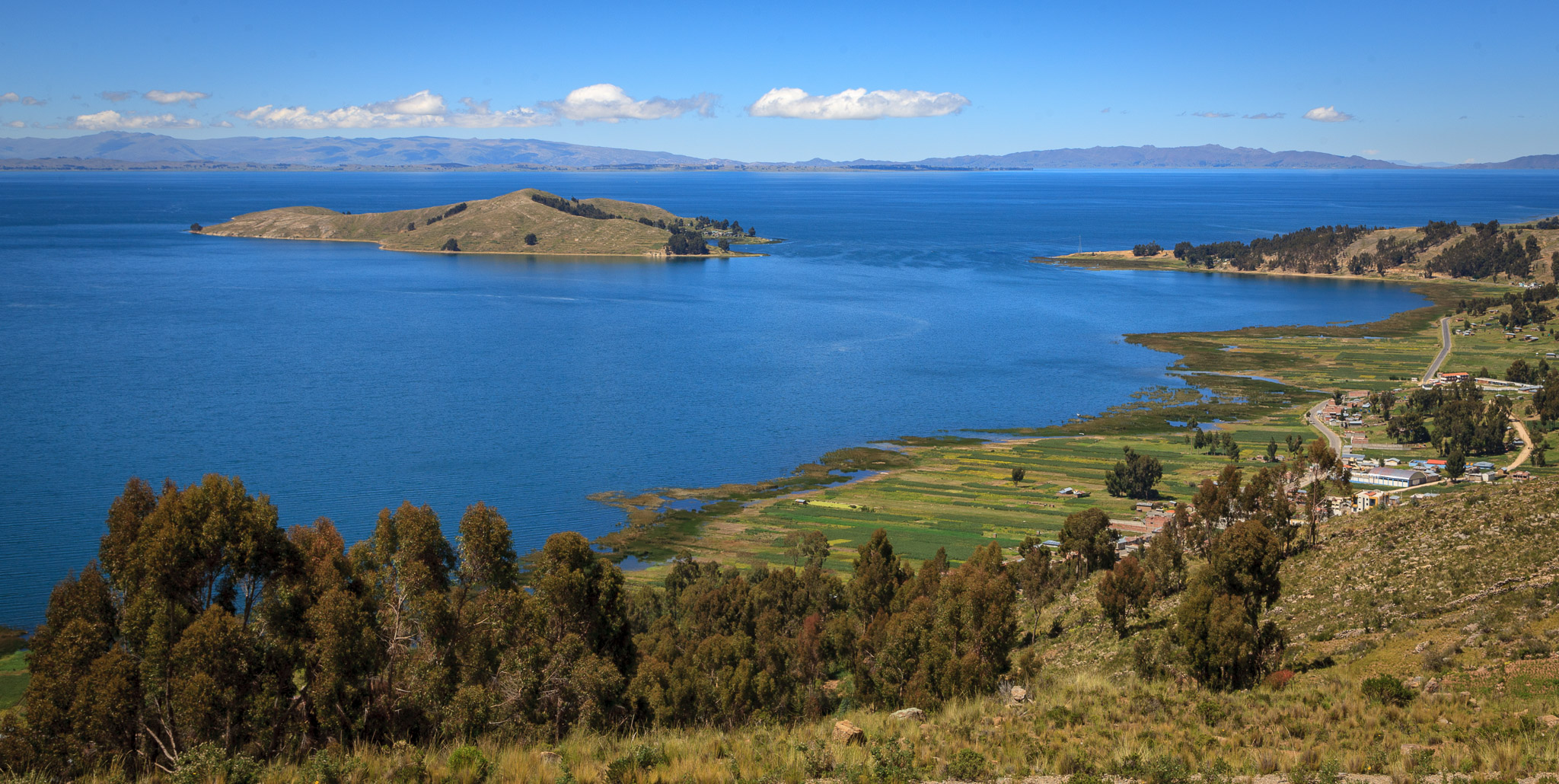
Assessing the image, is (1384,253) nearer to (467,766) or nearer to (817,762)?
(817,762)

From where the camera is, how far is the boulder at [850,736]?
16.2m

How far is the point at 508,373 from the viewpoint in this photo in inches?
3691

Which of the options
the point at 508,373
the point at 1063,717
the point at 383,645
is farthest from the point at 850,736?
the point at 508,373

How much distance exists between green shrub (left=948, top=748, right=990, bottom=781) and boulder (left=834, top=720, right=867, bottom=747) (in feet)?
5.51

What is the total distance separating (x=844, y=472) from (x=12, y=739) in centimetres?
5366

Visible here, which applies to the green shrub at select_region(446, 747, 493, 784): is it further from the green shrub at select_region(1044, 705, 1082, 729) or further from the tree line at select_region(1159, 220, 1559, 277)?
the tree line at select_region(1159, 220, 1559, 277)

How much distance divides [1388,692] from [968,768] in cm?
896

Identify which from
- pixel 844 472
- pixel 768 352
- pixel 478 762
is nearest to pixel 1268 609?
pixel 478 762

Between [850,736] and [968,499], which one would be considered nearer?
[850,736]

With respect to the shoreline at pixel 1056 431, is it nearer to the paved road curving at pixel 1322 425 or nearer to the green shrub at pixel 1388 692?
the paved road curving at pixel 1322 425

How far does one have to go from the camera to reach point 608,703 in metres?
20.5

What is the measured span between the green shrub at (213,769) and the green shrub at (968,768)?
9.74 meters

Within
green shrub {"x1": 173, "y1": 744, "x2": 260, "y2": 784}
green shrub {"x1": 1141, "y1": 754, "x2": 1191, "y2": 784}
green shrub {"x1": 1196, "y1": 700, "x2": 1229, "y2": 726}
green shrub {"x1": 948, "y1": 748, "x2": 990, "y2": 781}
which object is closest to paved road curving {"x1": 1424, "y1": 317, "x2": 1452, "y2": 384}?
green shrub {"x1": 1196, "y1": 700, "x2": 1229, "y2": 726}

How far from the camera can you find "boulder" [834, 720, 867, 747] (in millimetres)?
16250
